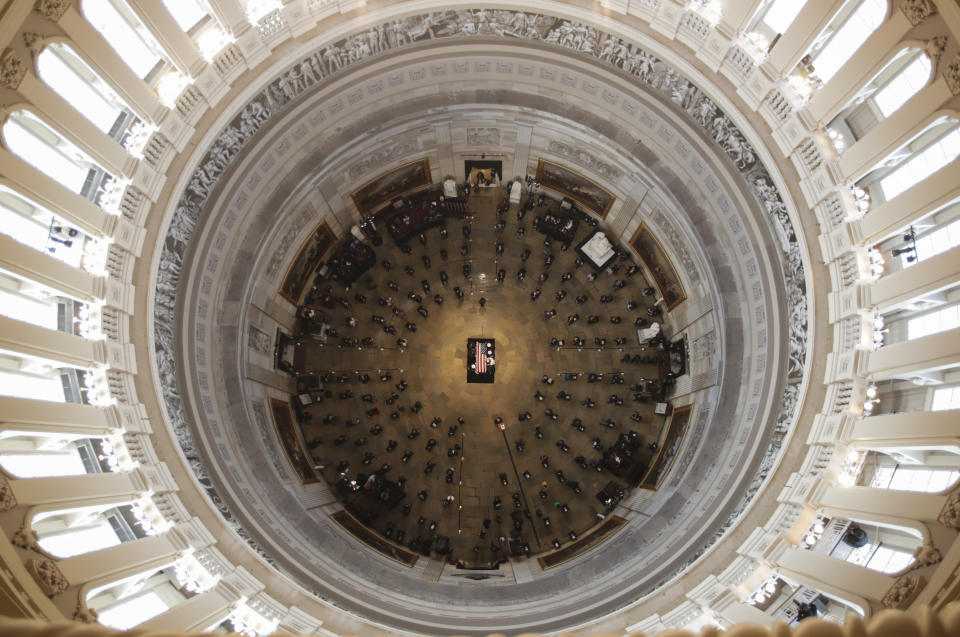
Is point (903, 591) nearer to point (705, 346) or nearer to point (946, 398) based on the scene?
point (946, 398)

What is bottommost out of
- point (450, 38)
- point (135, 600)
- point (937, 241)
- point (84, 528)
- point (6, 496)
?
point (135, 600)

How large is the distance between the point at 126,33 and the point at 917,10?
18.1m

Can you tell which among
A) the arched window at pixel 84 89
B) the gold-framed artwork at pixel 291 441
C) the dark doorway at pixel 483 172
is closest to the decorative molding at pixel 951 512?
the dark doorway at pixel 483 172

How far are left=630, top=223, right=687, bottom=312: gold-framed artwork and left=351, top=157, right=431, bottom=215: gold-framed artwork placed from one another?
927 cm

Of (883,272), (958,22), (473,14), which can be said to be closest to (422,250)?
(473,14)

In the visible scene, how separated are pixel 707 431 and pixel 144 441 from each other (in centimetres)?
1773

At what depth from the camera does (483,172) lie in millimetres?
22500

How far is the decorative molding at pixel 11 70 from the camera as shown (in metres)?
10.5

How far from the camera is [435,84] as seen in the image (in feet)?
60.6

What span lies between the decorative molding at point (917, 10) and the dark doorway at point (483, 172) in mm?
13711

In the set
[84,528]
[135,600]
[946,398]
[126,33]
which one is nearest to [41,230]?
[126,33]

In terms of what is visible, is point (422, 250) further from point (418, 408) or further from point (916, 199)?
point (916, 199)

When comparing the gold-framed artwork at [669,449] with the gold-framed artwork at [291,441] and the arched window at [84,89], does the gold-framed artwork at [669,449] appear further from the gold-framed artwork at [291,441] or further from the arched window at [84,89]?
the arched window at [84,89]

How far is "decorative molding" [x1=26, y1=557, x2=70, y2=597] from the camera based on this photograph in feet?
34.1
